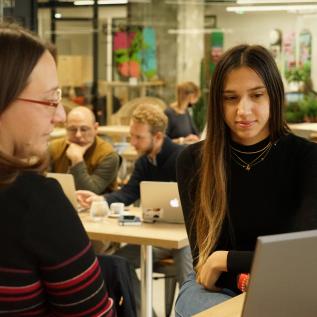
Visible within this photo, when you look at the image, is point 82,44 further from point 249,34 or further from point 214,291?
point 214,291

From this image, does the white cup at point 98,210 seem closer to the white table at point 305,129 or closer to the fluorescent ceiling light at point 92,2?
the white table at point 305,129

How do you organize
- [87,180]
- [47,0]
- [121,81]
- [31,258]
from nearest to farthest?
[31,258] → [87,180] → [47,0] → [121,81]

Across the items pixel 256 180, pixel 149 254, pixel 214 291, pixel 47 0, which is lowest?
pixel 149 254

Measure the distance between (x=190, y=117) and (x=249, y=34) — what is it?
1257 mm

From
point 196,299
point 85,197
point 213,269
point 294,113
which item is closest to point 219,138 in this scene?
point 213,269

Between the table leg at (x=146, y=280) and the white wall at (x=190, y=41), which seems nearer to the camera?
the table leg at (x=146, y=280)

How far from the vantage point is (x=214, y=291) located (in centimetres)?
269

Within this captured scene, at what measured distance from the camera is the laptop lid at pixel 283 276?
1732 millimetres

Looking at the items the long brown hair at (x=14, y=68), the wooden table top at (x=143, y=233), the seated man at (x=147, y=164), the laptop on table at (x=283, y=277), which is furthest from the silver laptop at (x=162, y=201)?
the long brown hair at (x=14, y=68)

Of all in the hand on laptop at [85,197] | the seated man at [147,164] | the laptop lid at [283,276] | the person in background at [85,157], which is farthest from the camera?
the person in background at [85,157]

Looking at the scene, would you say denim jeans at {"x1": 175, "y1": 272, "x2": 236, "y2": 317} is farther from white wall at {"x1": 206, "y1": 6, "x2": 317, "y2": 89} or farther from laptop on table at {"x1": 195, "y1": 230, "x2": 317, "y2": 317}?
white wall at {"x1": 206, "y1": 6, "x2": 317, "y2": 89}

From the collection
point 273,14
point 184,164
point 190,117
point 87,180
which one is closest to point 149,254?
point 87,180

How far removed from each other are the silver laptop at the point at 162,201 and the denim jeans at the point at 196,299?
4.55 feet

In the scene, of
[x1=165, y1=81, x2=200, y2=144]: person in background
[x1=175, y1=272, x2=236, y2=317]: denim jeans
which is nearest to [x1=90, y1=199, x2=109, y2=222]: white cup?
[x1=175, y1=272, x2=236, y2=317]: denim jeans
